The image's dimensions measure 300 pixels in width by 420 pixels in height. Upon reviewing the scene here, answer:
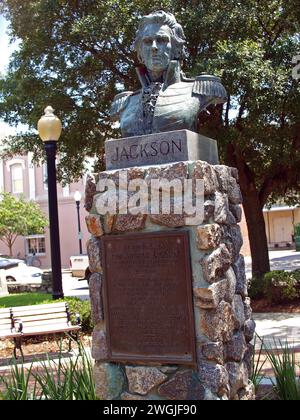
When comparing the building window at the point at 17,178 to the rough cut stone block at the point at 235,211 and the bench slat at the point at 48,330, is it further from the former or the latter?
the rough cut stone block at the point at 235,211

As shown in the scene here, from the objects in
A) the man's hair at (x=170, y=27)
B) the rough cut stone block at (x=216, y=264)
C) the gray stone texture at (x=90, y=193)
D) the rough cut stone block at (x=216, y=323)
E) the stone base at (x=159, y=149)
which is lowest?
the rough cut stone block at (x=216, y=323)

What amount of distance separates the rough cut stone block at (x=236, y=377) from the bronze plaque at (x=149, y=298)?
37cm

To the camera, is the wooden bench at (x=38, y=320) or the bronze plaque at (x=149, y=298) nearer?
the bronze plaque at (x=149, y=298)

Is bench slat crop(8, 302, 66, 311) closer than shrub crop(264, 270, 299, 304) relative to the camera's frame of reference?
Yes

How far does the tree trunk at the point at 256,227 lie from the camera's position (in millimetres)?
13016

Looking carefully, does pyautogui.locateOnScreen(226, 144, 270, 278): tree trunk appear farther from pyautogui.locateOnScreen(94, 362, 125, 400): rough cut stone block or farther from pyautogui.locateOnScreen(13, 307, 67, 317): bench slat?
pyautogui.locateOnScreen(94, 362, 125, 400): rough cut stone block

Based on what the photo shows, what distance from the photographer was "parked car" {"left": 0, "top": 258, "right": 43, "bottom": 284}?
22641mm

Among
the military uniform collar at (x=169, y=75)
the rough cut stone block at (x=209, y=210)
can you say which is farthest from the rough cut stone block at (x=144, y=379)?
the military uniform collar at (x=169, y=75)

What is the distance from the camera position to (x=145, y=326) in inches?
176

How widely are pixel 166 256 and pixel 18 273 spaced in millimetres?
19648

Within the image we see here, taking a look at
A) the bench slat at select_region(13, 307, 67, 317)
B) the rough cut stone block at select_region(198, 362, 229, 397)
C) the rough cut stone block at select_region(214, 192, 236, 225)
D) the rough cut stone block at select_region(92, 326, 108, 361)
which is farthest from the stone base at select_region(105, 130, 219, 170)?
the bench slat at select_region(13, 307, 67, 317)

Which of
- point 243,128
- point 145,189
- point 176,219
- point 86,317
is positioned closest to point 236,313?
point 176,219

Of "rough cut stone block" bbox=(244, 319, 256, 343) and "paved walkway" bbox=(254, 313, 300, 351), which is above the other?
"rough cut stone block" bbox=(244, 319, 256, 343)

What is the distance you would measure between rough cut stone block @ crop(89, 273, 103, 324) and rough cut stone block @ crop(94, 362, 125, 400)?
403mm
